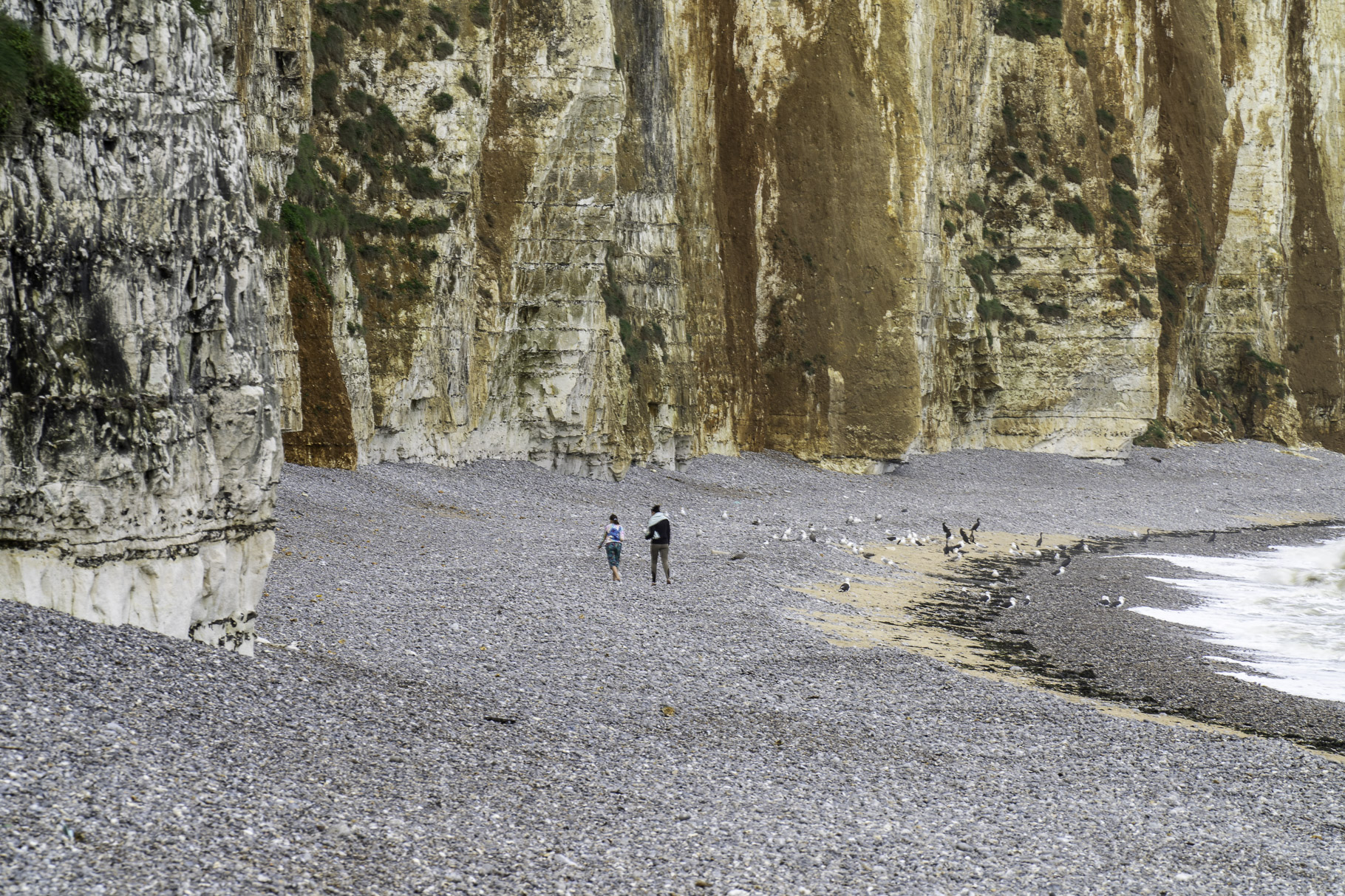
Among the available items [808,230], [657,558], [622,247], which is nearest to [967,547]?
[657,558]

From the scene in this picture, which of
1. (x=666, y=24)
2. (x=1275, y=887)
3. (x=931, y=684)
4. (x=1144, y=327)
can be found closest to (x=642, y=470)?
(x=666, y=24)

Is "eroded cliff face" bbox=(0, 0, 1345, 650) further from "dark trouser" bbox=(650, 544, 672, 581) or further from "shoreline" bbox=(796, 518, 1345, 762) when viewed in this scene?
"shoreline" bbox=(796, 518, 1345, 762)

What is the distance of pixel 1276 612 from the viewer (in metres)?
23.1

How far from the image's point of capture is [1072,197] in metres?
47.0

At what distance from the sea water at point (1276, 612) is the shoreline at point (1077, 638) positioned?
0.44 m

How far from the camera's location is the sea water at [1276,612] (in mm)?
17562

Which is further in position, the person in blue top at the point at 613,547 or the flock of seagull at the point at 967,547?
the flock of seagull at the point at 967,547

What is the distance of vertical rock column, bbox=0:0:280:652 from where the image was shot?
9.85 metres

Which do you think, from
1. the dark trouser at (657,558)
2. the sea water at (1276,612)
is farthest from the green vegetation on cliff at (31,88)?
the sea water at (1276,612)

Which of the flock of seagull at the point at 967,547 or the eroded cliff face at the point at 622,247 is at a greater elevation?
the eroded cliff face at the point at 622,247

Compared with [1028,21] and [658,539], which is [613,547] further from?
[1028,21]

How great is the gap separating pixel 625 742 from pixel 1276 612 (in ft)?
→ 53.0

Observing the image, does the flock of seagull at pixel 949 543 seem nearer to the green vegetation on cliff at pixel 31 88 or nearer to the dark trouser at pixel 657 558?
the dark trouser at pixel 657 558

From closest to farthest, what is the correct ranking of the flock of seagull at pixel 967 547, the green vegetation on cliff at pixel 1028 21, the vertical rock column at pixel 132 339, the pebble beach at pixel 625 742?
the pebble beach at pixel 625 742, the vertical rock column at pixel 132 339, the flock of seagull at pixel 967 547, the green vegetation on cliff at pixel 1028 21
